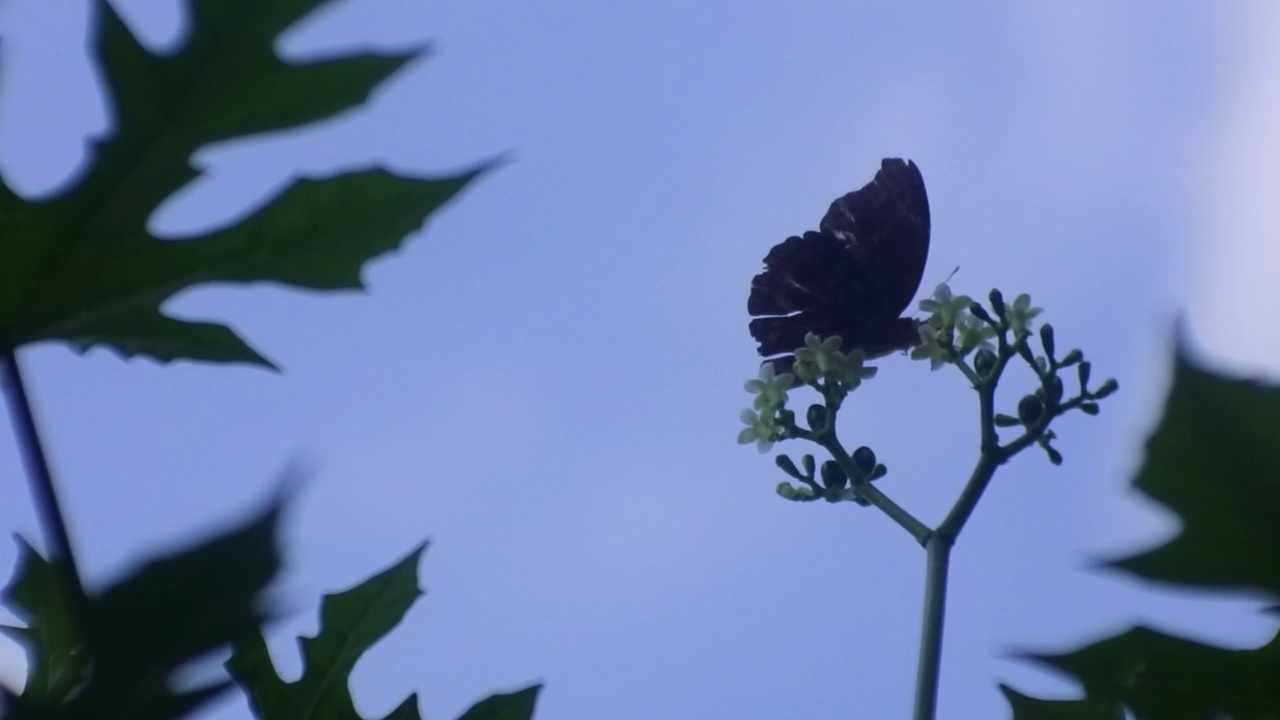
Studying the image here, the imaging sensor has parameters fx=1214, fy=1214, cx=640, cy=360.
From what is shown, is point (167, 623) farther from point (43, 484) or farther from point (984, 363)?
point (984, 363)

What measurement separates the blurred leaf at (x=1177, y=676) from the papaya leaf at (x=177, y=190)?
90cm

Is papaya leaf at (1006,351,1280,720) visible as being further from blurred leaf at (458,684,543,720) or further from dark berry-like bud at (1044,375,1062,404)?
dark berry-like bud at (1044,375,1062,404)

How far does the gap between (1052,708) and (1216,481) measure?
2.22ft

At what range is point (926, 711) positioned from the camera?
1.79 metres

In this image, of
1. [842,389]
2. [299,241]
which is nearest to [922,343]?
[842,389]

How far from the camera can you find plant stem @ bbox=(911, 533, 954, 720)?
182 cm

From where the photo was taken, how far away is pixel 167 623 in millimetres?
812

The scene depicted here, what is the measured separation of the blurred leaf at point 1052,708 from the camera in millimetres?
1595

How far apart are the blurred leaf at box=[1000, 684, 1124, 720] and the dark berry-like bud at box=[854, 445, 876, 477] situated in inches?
43.1

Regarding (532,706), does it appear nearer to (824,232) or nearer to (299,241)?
(299,241)

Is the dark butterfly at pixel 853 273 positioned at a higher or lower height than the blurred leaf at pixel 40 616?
higher

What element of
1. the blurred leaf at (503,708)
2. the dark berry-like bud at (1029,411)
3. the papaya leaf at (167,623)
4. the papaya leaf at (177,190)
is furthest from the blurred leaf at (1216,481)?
the dark berry-like bud at (1029,411)

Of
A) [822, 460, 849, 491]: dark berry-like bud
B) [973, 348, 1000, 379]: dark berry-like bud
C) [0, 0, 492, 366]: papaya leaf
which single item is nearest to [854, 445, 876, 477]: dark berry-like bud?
[822, 460, 849, 491]: dark berry-like bud

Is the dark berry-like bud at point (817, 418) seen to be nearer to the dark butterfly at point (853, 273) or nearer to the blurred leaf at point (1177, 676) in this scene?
the dark butterfly at point (853, 273)
